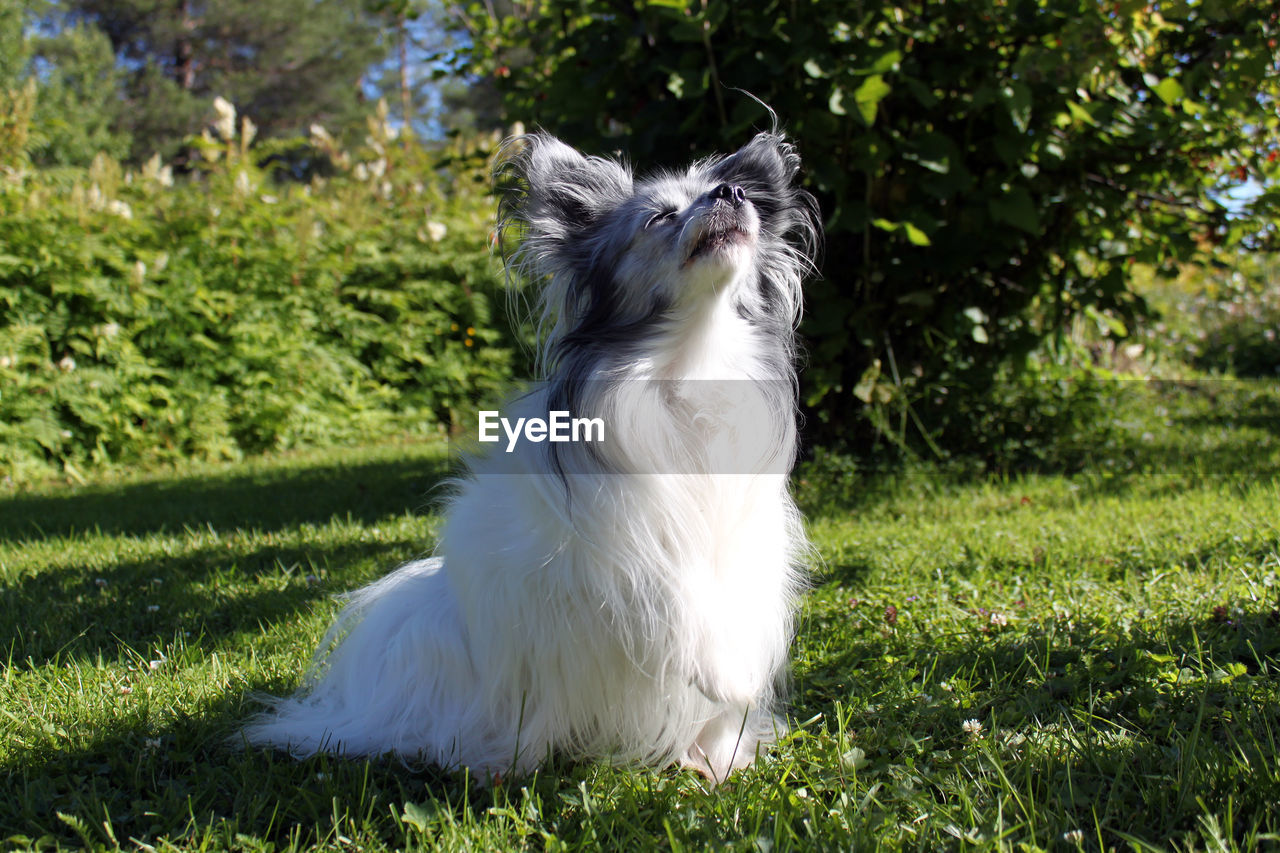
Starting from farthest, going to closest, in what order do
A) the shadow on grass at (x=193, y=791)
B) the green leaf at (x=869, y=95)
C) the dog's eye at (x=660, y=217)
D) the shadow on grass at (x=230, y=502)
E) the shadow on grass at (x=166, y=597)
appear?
the shadow on grass at (x=230, y=502)
the green leaf at (x=869, y=95)
the shadow on grass at (x=166, y=597)
the dog's eye at (x=660, y=217)
the shadow on grass at (x=193, y=791)

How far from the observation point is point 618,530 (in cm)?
196

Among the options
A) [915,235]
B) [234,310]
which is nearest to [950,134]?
[915,235]

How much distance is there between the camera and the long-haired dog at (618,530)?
1.98 meters

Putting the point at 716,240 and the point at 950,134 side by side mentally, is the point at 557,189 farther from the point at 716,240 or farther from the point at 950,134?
the point at 950,134

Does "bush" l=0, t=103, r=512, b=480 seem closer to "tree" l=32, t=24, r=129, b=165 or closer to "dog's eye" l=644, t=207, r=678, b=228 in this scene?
"dog's eye" l=644, t=207, r=678, b=228

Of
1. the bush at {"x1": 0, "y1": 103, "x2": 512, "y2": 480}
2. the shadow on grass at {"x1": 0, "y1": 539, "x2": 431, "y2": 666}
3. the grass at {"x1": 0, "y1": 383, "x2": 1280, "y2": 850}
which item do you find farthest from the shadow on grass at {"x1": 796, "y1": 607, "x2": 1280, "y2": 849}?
the bush at {"x1": 0, "y1": 103, "x2": 512, "y2": 480}

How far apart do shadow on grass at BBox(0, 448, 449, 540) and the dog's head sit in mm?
2592

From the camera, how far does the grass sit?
1846 millimetres

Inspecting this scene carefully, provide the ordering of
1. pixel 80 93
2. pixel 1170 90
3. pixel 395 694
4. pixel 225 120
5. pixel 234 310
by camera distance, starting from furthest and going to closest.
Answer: pixel 80 93 < pixel 225 120 < pixel 234 310 < pixel 1170 90 < pixel 395 694

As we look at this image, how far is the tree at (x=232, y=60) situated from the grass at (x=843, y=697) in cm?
2420

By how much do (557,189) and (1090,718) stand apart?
1916mm

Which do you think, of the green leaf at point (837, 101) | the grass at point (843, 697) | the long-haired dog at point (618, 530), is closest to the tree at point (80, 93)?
the grass at point (843, 697)

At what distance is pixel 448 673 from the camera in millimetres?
2270

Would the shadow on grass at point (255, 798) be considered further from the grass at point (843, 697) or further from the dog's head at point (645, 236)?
the dog's head at point (645, 236)
